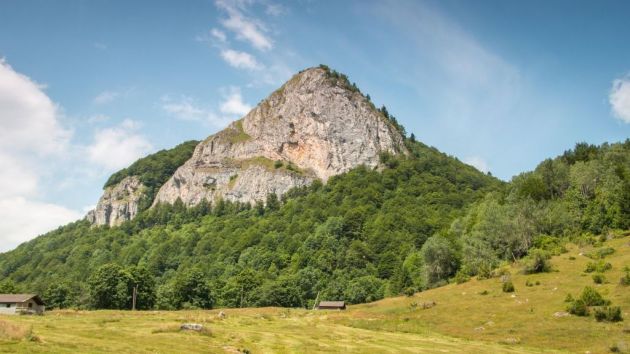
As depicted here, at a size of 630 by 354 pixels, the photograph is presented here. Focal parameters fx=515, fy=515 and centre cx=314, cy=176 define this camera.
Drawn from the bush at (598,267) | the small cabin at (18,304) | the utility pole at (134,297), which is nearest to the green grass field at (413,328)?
the bush at (598,267)

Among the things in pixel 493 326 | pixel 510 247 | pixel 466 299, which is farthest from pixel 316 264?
pixel 493 326

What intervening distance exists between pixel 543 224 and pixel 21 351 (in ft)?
350

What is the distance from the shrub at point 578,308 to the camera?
62.0 metres

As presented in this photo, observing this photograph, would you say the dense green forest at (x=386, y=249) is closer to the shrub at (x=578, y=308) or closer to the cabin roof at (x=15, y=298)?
the shrub at (x=578, y=308)

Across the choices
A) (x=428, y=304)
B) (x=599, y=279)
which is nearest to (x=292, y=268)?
(x=428, y=304)

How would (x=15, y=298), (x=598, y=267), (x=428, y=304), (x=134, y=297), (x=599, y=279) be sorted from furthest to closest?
(x=134, y=297) → (x=15, y=298) → (x=428, y=304) → (x=598, y=267) → (x=599, y=279)

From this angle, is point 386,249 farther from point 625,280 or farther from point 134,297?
point 625,280

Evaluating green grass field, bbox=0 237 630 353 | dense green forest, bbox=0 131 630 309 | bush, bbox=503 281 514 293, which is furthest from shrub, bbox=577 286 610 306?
dense green forest, bbox=0 131 630 309

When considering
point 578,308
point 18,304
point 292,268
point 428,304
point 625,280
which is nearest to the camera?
point 578,308

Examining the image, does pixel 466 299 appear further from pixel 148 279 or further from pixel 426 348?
pixel 148 279

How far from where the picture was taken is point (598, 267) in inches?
3068

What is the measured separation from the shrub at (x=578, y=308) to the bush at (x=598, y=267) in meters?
17.2

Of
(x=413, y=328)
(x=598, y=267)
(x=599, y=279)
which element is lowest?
(x=413, y=328)

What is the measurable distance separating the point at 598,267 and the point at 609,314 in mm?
21700
